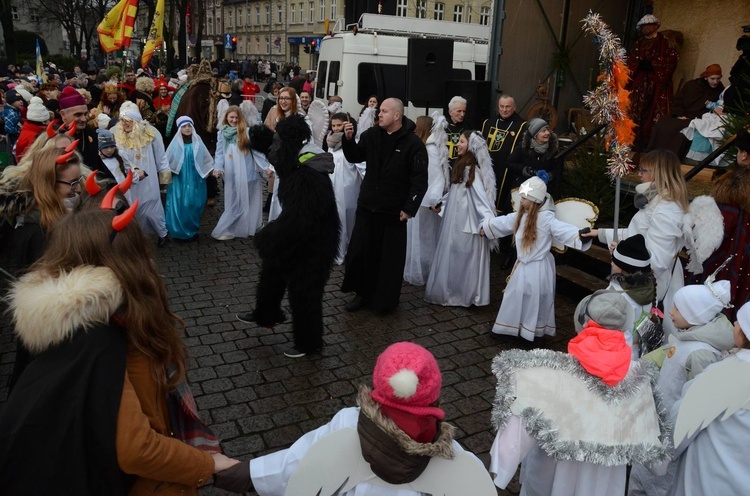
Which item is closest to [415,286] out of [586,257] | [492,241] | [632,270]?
[492,241]

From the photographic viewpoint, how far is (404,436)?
6.15 ft

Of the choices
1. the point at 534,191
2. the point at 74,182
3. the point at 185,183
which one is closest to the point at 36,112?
the point at 185,183

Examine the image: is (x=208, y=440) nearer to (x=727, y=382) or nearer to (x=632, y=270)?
(x=727, y=382)

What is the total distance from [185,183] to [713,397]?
730 cm

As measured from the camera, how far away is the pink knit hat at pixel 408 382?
6.12ft

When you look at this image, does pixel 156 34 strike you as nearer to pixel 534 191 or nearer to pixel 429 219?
pixel 429 219

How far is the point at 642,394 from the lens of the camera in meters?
2.53

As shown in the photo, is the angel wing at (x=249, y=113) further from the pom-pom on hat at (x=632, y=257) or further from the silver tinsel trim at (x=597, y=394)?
the silver tinsel trim at (x=597, y=394)

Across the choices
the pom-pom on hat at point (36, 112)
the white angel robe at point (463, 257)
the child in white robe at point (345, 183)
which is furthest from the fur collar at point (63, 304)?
the pom-pom on hat at point (36, 112)

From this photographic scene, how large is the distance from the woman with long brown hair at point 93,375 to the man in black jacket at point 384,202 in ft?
13.0

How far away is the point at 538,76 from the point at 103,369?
30.3 ft

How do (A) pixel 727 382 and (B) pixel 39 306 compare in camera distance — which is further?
(A) pixel 727 382

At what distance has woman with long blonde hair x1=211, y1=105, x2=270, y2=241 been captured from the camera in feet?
27.8

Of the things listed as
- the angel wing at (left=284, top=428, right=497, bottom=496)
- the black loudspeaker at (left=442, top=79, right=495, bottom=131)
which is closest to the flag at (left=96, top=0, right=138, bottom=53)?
the black loudspeaker at (left=442, top=79, right=495, bottom=131)
